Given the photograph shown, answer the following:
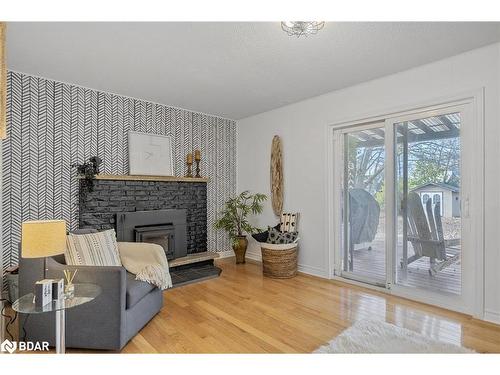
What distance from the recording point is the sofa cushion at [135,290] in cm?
217

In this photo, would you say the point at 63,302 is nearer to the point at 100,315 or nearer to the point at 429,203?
the point at 100,315

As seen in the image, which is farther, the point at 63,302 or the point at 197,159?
the point at 197,159

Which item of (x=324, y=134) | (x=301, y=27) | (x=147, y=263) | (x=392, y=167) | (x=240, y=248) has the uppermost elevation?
(x=301, y=27)

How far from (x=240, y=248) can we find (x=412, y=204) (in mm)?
2557

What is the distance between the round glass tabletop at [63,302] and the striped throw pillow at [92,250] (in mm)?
499

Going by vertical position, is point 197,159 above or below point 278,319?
above

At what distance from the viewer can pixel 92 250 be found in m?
2.53

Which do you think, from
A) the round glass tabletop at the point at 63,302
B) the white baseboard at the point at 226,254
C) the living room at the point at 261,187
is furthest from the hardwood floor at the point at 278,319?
the white baseboard at the point at 226,254

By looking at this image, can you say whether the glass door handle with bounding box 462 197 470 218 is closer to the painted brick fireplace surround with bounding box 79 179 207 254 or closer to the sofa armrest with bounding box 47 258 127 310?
the sofa armrest with bounding box 47 258 127 310

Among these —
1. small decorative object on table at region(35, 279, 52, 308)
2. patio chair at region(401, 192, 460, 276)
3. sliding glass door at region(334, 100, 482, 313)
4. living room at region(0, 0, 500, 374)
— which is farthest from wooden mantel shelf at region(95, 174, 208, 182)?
patio chair at region(401, 192, 460, 276)

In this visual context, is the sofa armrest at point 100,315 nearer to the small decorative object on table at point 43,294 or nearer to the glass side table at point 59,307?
the glass side table at point 59,307

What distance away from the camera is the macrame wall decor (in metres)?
4.34

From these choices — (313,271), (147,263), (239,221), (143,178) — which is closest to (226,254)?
(239,221)
